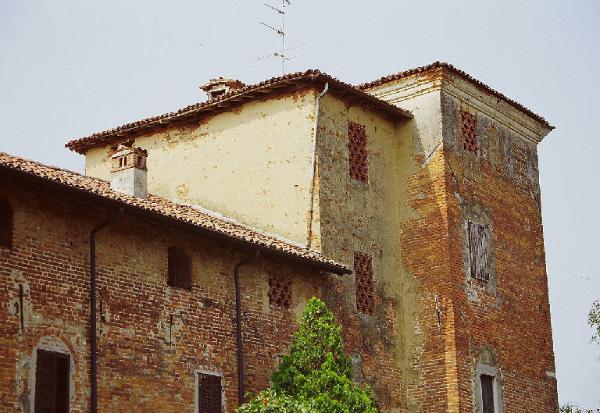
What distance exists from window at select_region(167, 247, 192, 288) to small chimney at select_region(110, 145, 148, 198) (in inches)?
81.1

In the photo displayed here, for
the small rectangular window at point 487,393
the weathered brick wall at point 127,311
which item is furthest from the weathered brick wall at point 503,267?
the weathered brick wall at point 127,311

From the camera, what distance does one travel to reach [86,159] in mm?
29109

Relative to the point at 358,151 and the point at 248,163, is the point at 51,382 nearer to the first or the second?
the point at 248,163

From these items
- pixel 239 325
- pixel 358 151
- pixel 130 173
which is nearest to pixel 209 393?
pixel 239 325

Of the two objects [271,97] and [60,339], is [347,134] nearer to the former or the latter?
[271,97]

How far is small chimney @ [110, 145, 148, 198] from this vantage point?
22719 mm

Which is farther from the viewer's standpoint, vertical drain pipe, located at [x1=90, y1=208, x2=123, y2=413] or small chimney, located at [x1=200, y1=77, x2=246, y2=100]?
small chimney, located at [x1=200, y1=77, x2=246, y2=100]

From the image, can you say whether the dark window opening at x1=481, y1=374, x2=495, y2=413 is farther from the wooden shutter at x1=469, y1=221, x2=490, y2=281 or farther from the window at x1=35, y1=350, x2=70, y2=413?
the window at x1=35, y1=350, x2=70, y2=413

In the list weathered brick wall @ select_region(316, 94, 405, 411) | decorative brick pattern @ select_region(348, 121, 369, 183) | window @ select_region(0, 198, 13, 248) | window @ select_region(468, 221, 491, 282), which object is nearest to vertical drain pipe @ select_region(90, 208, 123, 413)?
window @ select_region(0, 198, 13, 248)

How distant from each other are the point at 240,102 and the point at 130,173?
4343 millimetres

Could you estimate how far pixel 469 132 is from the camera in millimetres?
27562

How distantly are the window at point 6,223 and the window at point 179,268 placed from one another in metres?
3.59

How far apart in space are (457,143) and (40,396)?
41.3 feet

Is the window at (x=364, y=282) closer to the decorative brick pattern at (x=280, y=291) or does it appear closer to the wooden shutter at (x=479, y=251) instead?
the decorative brick pattern at (x=280, y=291)
